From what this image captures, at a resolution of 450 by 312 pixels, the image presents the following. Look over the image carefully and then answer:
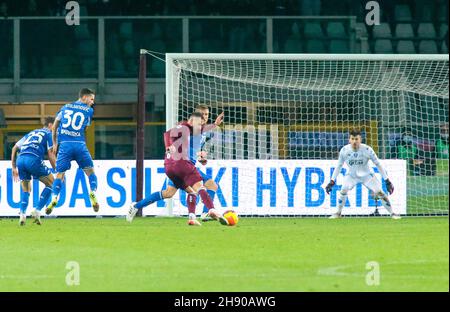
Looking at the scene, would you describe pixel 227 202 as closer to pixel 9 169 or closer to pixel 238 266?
pixel 9 169

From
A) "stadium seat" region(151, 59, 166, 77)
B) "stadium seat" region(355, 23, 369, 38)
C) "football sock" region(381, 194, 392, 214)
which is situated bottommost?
"football sock" region(381, 194, 392, 214)

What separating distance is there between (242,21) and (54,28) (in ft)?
13.7

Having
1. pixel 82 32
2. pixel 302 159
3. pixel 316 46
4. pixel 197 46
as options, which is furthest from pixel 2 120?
pixel 302 159

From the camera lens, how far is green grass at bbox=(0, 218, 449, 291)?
9.12 metres

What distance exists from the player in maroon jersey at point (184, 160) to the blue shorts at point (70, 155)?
1469mm

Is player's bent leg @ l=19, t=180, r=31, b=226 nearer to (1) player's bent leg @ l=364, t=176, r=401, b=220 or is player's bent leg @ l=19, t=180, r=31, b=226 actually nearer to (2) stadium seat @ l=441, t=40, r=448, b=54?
(1) player's bent leg @ l=364, t=176, r=401, b=220

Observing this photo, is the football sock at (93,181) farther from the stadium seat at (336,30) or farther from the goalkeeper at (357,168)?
the stadium seat at (336,30)

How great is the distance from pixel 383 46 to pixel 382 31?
1.51 ft

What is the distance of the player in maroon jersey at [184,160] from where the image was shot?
1527cm

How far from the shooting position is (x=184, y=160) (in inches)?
607

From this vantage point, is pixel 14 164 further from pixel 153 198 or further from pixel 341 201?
pixel 341 201

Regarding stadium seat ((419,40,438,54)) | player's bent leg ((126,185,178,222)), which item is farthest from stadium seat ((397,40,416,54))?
player's bent leg ((126,185,178,222))

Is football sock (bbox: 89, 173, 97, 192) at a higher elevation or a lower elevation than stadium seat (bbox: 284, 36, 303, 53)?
lower
